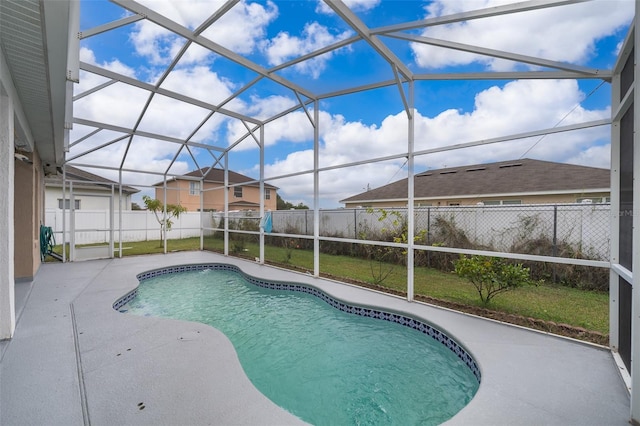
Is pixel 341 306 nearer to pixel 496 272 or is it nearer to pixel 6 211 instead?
pixel 496 272

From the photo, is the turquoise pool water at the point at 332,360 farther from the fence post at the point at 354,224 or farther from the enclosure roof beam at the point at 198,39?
the fence post at the point at 354,224

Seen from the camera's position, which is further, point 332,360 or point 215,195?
point 215,195

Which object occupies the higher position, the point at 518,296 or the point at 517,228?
the point at 517,228

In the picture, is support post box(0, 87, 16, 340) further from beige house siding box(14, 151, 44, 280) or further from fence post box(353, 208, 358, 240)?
fence post box(353, 208, 358, 240)

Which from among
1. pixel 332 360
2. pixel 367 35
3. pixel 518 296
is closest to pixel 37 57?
pixel 367 35

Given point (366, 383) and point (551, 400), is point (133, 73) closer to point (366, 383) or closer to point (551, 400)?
point (366, 383)

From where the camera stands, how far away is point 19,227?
19.2 feet

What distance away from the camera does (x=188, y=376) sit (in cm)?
247

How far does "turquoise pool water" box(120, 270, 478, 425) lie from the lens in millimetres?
2506

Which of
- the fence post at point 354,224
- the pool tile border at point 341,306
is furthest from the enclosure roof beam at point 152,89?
the fence post at point 354,224

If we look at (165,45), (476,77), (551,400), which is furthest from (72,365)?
(476,77)

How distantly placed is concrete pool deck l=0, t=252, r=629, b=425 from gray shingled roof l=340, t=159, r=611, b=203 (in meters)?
7.59

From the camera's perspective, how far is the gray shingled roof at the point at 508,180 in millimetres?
8734

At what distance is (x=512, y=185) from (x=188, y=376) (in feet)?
36.8
